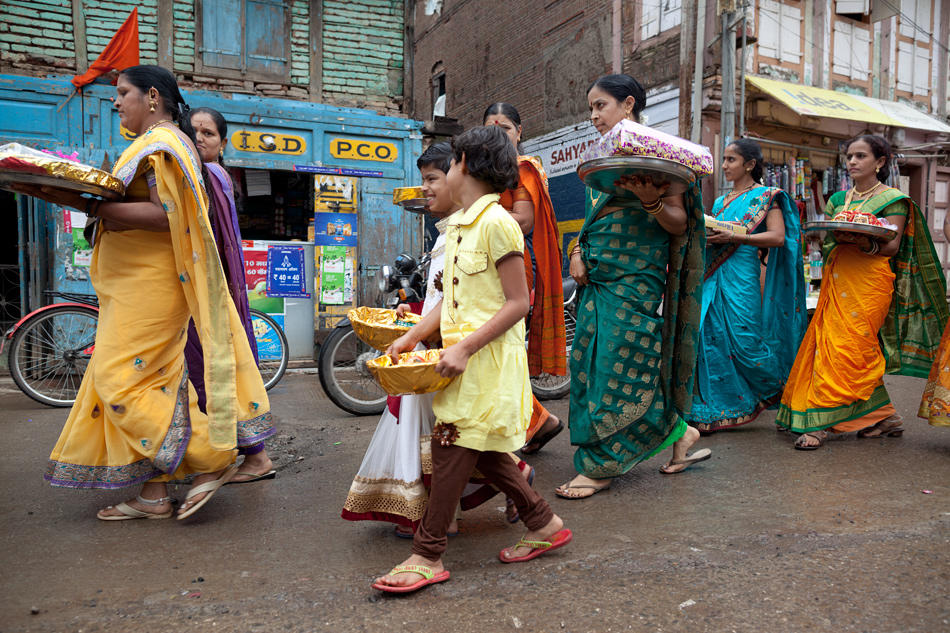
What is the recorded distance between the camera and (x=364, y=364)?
466cm

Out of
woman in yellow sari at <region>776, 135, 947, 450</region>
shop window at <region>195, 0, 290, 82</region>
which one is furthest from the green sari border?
shop window at <region>195, 0, 290, 82</region>

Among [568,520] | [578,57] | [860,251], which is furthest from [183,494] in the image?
[578,57]

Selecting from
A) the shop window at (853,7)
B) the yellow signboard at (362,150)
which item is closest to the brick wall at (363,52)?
the yellow signboard at (362,150)

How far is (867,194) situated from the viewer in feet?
12.9

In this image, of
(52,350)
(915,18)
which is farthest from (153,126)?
(915,18)

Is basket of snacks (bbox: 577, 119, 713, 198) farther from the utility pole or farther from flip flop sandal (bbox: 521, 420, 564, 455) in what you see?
the utility pole

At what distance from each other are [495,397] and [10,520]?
6.42ft

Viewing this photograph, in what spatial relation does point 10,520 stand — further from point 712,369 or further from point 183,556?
point 712,369

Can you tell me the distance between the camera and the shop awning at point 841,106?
8.95 meters

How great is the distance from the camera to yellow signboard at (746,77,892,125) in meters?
8.90

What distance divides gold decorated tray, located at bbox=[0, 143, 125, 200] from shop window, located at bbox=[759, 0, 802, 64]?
975 centimetres

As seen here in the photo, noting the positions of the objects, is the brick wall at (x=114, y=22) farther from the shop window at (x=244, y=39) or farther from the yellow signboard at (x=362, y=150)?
the yellow signboard at (x=362, y=150)

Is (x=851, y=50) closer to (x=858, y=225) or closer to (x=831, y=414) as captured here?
(x=858, y=225)

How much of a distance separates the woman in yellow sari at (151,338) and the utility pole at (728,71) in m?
8.11
